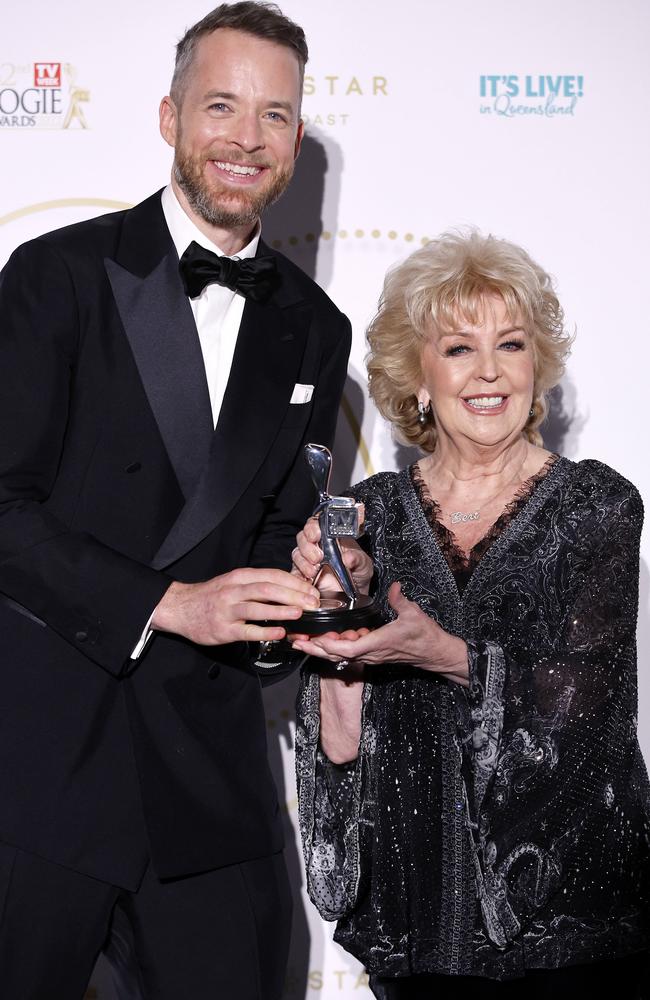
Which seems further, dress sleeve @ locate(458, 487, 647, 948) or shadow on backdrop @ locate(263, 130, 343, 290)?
shadow on backdrop @ locate(263, 130, 343, 290)

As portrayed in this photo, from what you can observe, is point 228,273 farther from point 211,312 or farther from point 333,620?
point 333,620

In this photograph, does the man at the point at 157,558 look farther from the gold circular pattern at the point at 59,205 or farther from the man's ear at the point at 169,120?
the gold circular pattern at the point at 59,205

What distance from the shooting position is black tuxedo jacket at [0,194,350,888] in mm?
1811

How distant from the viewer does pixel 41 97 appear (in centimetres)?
292

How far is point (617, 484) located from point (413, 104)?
1.23 m

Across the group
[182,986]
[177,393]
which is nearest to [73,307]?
[177,393]

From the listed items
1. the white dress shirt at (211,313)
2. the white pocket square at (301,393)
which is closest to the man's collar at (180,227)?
the white dress shirt at (211,313)

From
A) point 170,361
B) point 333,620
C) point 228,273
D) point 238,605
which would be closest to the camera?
point 238,605

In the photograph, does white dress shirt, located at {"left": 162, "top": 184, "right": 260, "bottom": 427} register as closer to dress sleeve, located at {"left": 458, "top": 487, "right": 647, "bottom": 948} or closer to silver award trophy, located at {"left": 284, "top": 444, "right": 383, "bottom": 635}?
silver award trophy, located at {"left": 284, "top": 444, "right": 383, "bottom": 635}

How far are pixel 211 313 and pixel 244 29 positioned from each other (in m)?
0.48

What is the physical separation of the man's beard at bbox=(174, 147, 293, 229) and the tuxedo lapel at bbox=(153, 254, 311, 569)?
15cm

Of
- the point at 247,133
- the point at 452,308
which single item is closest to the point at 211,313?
the point at 247,133

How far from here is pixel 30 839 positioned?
71.1 inches

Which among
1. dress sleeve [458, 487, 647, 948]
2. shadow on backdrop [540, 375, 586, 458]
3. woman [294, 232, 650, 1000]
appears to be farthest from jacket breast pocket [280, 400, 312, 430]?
shadow on backdrop [540, 375, 586, 458]
